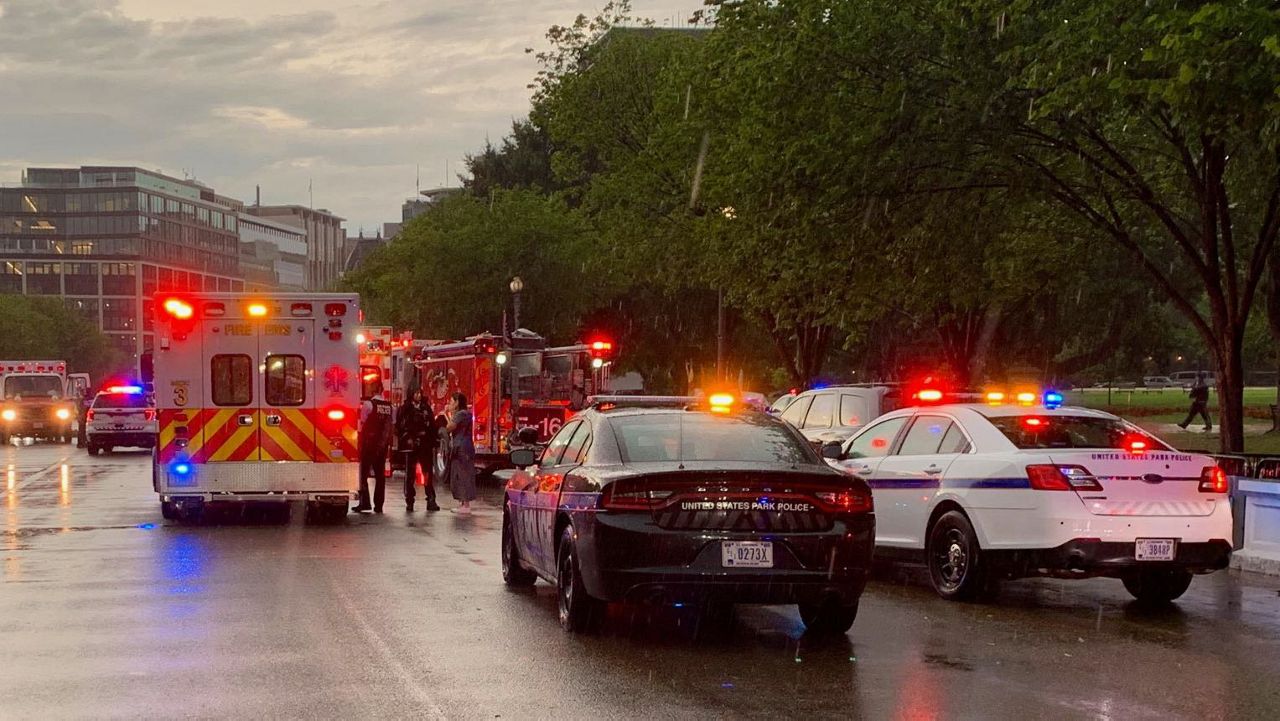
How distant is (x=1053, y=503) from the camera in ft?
40.6

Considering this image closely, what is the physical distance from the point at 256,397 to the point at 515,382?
10.0m

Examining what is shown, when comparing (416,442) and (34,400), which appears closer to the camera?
(416,442)

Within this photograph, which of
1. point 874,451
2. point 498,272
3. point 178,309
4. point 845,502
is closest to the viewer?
point 845,502

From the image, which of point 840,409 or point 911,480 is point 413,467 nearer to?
point 840,409

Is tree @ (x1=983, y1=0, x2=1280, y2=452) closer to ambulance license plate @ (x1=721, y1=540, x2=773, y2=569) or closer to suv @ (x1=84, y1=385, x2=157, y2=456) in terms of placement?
ambulance license plate @ (x1=721, y1=540, x2=773, y2=569)

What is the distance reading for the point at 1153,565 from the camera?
12.4 metres

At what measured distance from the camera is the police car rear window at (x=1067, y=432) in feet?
43.3

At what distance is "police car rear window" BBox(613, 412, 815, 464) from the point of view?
11.2 m

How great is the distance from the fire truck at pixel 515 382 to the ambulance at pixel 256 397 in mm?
9019

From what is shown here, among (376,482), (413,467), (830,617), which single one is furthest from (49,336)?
(830,617)

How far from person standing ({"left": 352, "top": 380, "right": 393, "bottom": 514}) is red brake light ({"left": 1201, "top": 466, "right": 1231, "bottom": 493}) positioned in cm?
1313

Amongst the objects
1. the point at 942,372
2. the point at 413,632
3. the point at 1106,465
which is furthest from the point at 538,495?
the point at 942,372

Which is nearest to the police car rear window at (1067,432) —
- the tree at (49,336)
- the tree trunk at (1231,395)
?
the tree trunk at (1231,395)

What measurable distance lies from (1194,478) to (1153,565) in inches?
28.5
